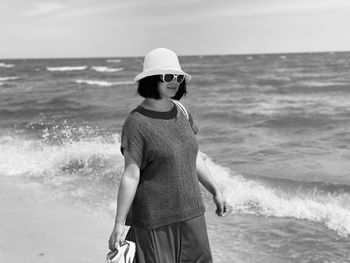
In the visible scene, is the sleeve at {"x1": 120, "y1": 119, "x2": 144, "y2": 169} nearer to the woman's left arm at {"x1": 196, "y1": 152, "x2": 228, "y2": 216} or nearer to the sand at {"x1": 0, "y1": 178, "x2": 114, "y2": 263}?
the woman's left arm at {"x1": 196, "y1": 152, "x2": 228, "y2": 216}

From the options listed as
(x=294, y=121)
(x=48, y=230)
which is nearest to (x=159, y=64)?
(x=48, y=230)

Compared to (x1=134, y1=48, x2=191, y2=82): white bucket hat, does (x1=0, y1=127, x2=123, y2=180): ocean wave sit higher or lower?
lower

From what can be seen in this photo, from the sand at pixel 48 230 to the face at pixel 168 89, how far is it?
2.23 meters

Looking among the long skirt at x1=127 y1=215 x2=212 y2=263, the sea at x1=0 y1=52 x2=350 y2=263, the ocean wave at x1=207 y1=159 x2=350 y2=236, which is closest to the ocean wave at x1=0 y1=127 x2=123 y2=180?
the sea at x1=0 y1=52 x2=350 y2=263

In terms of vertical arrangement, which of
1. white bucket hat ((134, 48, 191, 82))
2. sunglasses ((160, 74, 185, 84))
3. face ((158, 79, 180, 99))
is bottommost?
face ((158, 79, 180, 99))

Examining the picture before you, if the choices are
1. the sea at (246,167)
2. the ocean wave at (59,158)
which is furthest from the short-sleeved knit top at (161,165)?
the ocean wave at (59,158)

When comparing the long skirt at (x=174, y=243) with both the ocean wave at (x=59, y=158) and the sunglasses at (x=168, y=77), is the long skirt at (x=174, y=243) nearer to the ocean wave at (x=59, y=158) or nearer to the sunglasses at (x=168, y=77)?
the sunglasses at (x=168, y=77)

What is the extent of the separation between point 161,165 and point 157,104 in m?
0.27

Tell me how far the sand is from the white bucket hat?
230cm

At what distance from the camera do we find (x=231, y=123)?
42.4ft

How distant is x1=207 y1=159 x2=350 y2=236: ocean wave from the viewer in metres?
5.13

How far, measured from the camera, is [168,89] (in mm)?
2033

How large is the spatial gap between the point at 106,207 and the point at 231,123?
26.3 feet

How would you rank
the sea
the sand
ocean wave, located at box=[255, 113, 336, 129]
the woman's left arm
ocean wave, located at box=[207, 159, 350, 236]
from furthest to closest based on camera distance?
ocean wave, located at box=[255, 113, 336, 129]
ocean wave, located at box=[207, 159, 350, 236]
the sea
the sand
the woman's left arm
